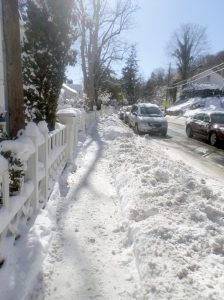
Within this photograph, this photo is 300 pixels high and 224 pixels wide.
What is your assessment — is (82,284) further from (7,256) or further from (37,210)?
(37,210)

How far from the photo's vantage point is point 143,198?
4.91 meters

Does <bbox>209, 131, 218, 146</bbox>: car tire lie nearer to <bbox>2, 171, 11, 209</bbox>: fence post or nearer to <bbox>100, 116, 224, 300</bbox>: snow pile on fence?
<bbox>100, 116, 224, 300</bbox>: snow pile on fence

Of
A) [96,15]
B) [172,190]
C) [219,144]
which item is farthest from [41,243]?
[96,15]

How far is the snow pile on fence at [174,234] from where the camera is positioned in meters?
2.78

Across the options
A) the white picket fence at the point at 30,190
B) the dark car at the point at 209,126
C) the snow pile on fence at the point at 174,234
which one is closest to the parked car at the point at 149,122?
the dark car at the point at 209,126

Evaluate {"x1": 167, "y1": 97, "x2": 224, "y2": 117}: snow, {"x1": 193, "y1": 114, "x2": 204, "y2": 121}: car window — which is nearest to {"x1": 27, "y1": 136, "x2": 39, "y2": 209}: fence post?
{"x1": 193, "y1": 114, "x2": 204, "y2": 121}: car window

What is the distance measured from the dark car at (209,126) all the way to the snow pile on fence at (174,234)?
985cm

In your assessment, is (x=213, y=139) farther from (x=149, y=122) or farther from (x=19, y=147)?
(x=19, y=147)

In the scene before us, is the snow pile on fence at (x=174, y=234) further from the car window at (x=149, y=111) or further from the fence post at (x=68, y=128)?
the car window at (x=149, y=111)

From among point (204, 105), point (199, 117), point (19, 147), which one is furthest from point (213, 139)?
point (204, 105)

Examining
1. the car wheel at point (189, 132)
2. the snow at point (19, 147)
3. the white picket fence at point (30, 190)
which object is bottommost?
the car wheel at point (189, 132)

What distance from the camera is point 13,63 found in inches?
172

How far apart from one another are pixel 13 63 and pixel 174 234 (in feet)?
10.3

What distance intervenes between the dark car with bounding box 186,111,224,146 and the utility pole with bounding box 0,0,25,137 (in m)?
11.9
